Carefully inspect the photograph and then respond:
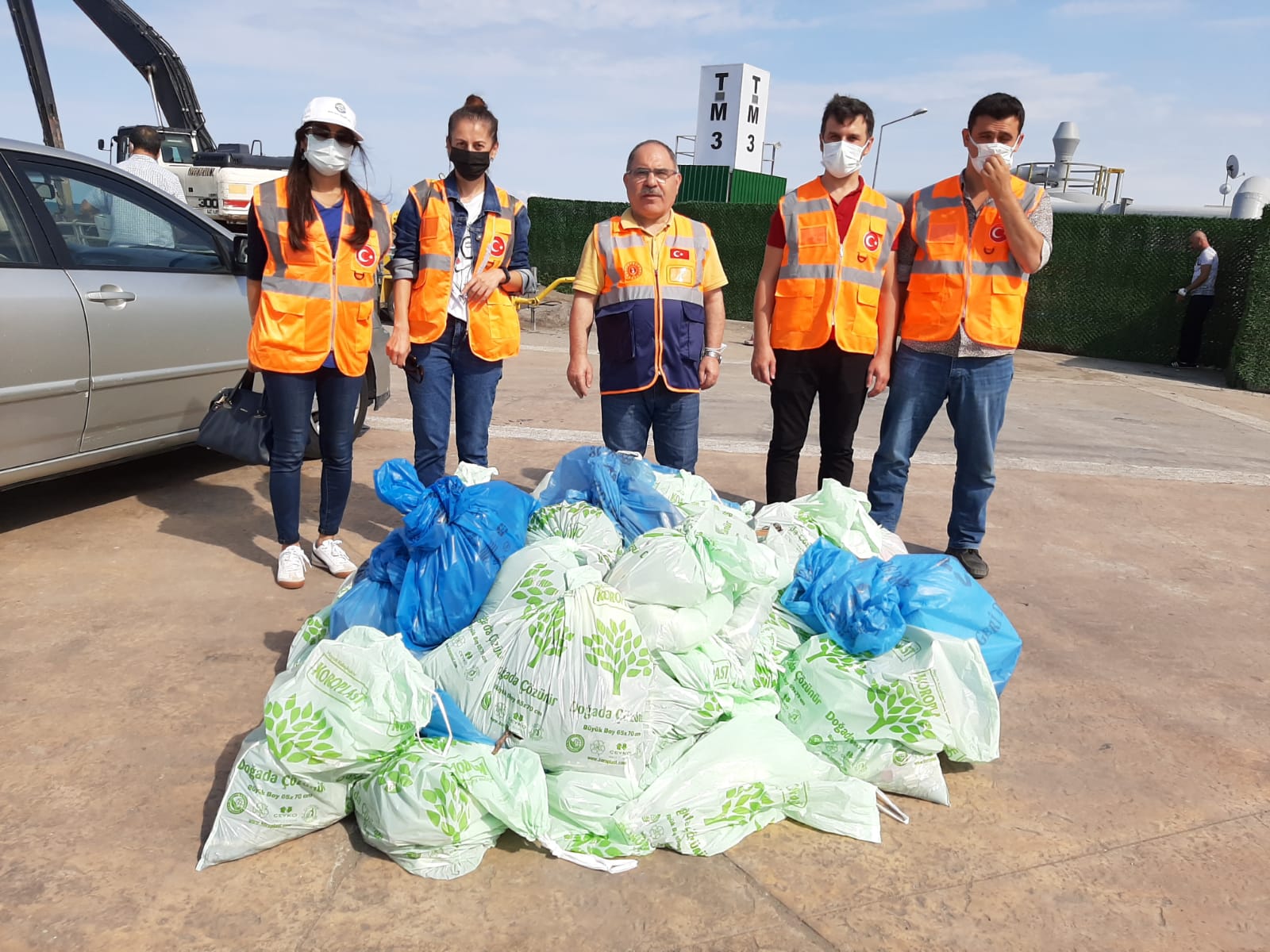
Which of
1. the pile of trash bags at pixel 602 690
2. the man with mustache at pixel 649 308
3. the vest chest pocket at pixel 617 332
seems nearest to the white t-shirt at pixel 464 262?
the man with mustache at pixel 649 308

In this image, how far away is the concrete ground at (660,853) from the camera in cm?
206

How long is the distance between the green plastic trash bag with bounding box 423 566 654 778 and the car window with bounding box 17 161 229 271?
9.75 feet

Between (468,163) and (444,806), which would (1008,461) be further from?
(444,806)

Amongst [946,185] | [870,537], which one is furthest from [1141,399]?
[870,537]

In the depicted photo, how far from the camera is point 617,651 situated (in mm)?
2354

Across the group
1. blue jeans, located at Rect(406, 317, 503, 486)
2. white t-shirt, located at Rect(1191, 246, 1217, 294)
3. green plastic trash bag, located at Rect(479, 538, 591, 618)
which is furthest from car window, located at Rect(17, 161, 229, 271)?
white t-shirt, located at Rect(1191, 246, 1217, 294)

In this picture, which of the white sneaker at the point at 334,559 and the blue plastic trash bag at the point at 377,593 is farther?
the white sneaker at the point at 334,559

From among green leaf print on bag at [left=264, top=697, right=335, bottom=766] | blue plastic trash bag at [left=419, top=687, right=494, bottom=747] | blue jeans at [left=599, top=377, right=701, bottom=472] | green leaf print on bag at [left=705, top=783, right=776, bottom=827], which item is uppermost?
blue jeans at [left=599, top=377, right=701, bottom=472]

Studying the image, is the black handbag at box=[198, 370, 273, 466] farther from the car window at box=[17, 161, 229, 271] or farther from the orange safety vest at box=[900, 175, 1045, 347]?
the orange safety vest at box=[900, 175, 1045, 347]

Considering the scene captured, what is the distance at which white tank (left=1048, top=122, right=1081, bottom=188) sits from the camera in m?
25.7

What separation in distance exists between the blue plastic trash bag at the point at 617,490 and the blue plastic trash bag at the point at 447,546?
339mm

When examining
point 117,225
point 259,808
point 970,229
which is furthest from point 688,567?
point 117,225

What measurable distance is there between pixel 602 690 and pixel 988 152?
2.76 metres

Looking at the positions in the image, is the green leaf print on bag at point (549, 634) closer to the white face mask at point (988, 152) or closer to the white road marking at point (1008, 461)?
the white face mask at point (988, 152)
